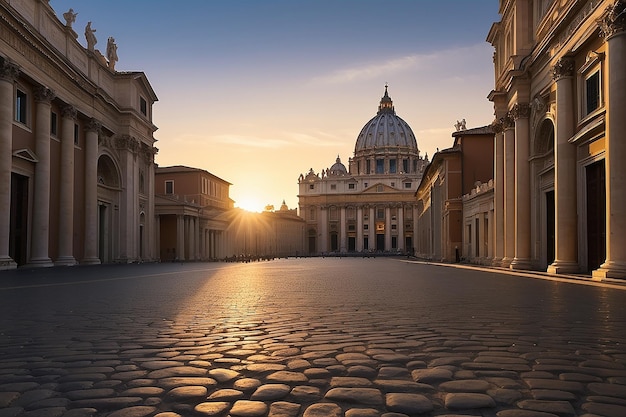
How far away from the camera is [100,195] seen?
36531 mm

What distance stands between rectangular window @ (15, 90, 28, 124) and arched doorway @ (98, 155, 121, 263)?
34.5ft

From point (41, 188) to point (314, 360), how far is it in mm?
25533

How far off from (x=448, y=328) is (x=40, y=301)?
7000 mm

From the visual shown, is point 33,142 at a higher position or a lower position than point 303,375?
higher

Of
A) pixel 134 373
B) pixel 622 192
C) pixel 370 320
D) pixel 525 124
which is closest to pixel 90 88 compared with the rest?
pixel 525 124

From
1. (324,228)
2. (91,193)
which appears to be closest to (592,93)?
(91,193)

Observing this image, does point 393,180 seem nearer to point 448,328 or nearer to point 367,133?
point 367,133

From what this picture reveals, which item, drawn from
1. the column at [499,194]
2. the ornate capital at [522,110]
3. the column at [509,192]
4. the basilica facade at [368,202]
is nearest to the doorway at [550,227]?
the column at [509,192]

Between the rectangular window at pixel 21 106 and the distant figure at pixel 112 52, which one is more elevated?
the distant figure at pixel 112 52

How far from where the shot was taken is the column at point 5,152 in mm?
23250

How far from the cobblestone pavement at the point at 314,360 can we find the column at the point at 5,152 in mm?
15941

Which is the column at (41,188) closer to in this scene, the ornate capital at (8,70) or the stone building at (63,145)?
the stone building at (63,145)

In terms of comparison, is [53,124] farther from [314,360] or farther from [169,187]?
[169,187]

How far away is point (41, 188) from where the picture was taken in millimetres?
27312
